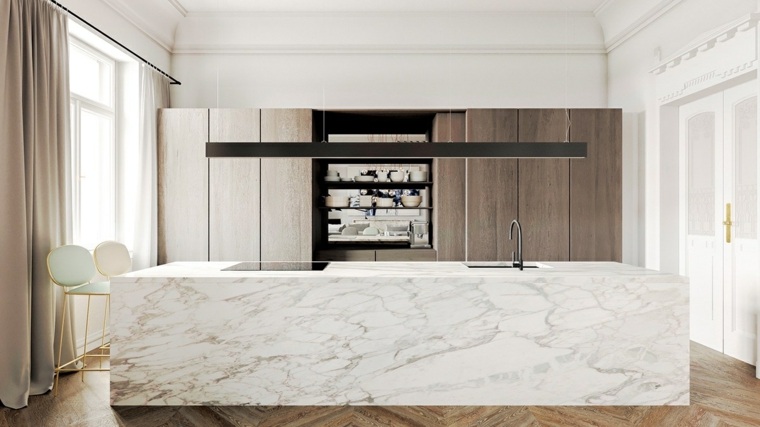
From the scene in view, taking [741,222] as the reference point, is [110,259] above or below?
below

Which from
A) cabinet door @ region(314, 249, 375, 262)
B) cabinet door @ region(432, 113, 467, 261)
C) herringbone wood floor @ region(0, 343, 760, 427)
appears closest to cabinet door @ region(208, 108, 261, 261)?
cabinet door @ region(314, 249, 375, 262)

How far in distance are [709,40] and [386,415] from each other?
3.45m

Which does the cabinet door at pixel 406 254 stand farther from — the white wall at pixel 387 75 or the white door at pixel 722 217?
the white door at pixel 722 217

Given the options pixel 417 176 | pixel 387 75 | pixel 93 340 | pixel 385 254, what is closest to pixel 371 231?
pixel 385 254

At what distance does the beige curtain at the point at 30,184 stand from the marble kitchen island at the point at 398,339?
2.11 ft

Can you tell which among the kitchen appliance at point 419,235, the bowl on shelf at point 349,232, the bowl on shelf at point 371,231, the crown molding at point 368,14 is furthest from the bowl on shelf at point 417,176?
the crown molding at point 368,14

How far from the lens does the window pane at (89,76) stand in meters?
3.84

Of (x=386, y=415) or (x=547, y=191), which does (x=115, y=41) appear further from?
(x=547, y=191)

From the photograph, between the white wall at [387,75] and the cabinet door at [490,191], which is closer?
the cabinet door at [490,191]

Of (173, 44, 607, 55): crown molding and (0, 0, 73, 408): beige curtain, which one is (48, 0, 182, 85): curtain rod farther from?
(173, 44, 607, 55): crown molding

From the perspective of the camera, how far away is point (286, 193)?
450 centimetres

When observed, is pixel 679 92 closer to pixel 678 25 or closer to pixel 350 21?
pixel 678 25

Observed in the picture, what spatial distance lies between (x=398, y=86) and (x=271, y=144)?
7.69ft

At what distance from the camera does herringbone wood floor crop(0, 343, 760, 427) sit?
253 cm
